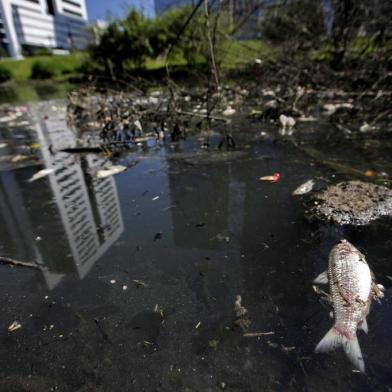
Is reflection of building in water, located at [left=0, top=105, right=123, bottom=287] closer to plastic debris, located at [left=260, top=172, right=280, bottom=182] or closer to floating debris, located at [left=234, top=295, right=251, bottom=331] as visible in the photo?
floating debris, located at [left=234, top=295, right=251, bottom=331]

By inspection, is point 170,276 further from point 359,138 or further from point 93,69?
point 93,69

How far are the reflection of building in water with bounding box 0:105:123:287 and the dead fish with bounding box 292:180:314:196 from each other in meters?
1.67

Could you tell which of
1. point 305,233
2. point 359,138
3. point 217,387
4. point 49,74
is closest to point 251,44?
point 359,138

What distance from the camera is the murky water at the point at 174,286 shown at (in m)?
1.31

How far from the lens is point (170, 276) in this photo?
6.18 ft

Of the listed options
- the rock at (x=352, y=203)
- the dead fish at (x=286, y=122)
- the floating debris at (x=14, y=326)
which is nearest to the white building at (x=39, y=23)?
the dead fish at (x=286, y=122)

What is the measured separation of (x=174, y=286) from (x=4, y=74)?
99.8 feet

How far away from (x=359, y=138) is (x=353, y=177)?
1.90 m

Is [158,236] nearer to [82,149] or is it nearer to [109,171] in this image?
[109,171]

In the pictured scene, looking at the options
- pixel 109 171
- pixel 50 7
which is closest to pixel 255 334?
pixel 109 171

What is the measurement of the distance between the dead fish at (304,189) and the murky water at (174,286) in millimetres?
143

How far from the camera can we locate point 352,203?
2.47 m

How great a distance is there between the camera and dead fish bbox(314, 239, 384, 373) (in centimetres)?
135

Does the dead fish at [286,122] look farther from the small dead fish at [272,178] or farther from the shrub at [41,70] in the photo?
the shrub at [41,70]
